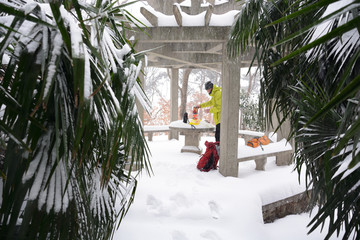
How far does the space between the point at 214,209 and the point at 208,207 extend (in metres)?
0.08

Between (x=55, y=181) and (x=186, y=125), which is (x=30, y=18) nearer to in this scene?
(x=55, y=181)

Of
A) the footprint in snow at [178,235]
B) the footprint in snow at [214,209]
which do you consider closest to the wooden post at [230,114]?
the footprint in snow at [214,209]

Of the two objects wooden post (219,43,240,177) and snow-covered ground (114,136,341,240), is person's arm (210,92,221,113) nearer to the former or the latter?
wooden post (219,43,240,177)

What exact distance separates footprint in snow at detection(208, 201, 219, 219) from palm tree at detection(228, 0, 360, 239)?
132cm

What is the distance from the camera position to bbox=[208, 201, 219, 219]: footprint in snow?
9.80 feet

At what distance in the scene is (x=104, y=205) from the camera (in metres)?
1.42

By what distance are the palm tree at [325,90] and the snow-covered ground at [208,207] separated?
122 centimetres

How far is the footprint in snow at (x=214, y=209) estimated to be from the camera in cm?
299

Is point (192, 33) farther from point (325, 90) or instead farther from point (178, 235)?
point (178, 235)

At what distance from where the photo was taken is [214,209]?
10.2 feet

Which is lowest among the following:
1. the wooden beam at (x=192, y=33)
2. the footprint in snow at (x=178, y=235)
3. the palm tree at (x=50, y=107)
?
the footprint in snow at (x=178, y=235)

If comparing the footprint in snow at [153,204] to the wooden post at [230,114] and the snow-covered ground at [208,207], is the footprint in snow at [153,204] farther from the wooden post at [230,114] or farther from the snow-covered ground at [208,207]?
the wooden post at [230,114]

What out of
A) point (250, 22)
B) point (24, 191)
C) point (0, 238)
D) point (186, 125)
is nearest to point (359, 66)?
point (250, 22)

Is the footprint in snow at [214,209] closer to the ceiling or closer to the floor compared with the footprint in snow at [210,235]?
closer to the ceiling
